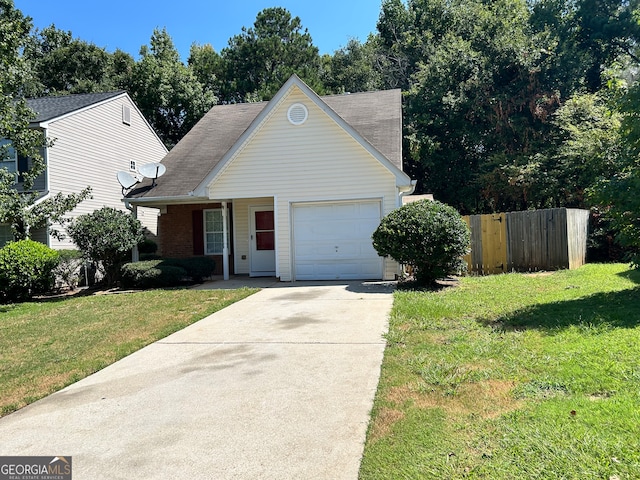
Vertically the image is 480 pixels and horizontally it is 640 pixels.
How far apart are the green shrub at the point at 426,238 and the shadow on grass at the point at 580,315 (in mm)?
2899

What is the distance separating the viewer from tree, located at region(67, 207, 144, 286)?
502 inches

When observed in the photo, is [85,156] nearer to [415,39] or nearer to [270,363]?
[270,363]

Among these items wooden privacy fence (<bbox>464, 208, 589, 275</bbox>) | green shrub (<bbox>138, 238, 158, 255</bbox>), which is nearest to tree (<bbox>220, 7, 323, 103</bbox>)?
green shrub (<bbox>138, 238, 158, 255</bbox>)

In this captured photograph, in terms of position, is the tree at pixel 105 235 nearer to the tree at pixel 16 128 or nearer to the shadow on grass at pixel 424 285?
the tree at pixel 16 128

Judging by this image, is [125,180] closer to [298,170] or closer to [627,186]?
[298,170]

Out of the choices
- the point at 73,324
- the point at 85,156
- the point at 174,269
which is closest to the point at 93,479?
the point at 73,324

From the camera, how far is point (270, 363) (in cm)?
559

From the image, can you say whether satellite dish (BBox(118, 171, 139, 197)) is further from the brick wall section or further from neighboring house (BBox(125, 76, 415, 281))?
the brick wall section

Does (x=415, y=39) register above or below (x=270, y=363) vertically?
above

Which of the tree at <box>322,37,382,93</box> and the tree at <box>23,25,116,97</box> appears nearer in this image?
the tree at <box>23,25,116,97</box>

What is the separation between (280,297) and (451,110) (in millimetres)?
16669

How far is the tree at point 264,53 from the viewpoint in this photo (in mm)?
32438

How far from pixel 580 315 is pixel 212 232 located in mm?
12473

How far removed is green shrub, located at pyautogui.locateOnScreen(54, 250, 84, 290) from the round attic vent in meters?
8.22
